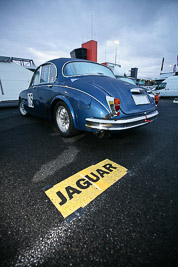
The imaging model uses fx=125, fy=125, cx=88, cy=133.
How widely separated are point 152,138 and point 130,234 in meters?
2.32

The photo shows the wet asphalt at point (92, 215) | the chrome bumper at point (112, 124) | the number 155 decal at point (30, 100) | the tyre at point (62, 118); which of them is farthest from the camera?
the number 155 decal at point (30, 100)

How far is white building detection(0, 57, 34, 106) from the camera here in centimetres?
1249

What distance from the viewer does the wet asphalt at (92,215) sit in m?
0.88

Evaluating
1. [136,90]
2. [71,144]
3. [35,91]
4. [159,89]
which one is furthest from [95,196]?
[159,89]

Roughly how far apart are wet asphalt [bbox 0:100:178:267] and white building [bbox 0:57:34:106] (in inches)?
503

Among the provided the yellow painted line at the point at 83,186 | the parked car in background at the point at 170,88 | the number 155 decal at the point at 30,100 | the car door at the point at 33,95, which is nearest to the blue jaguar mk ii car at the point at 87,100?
the car door at the point at 33,95

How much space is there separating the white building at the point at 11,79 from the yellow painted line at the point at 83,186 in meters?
13.2

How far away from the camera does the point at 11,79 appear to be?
13.2m

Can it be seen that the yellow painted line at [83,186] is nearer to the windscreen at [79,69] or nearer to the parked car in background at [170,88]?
the windscreen at [79,69]

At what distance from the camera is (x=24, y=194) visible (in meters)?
1.37

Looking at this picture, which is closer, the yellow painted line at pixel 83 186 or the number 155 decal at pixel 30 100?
the yellow painted line at pixel 83 186

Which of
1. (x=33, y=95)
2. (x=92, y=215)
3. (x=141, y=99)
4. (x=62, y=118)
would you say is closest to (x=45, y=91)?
(x=33, y=95)

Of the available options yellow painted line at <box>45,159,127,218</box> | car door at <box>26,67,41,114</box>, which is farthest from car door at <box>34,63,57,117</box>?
yellow painted line at <box>45,159,127,218</box>

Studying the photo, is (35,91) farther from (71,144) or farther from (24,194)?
(24,194)
